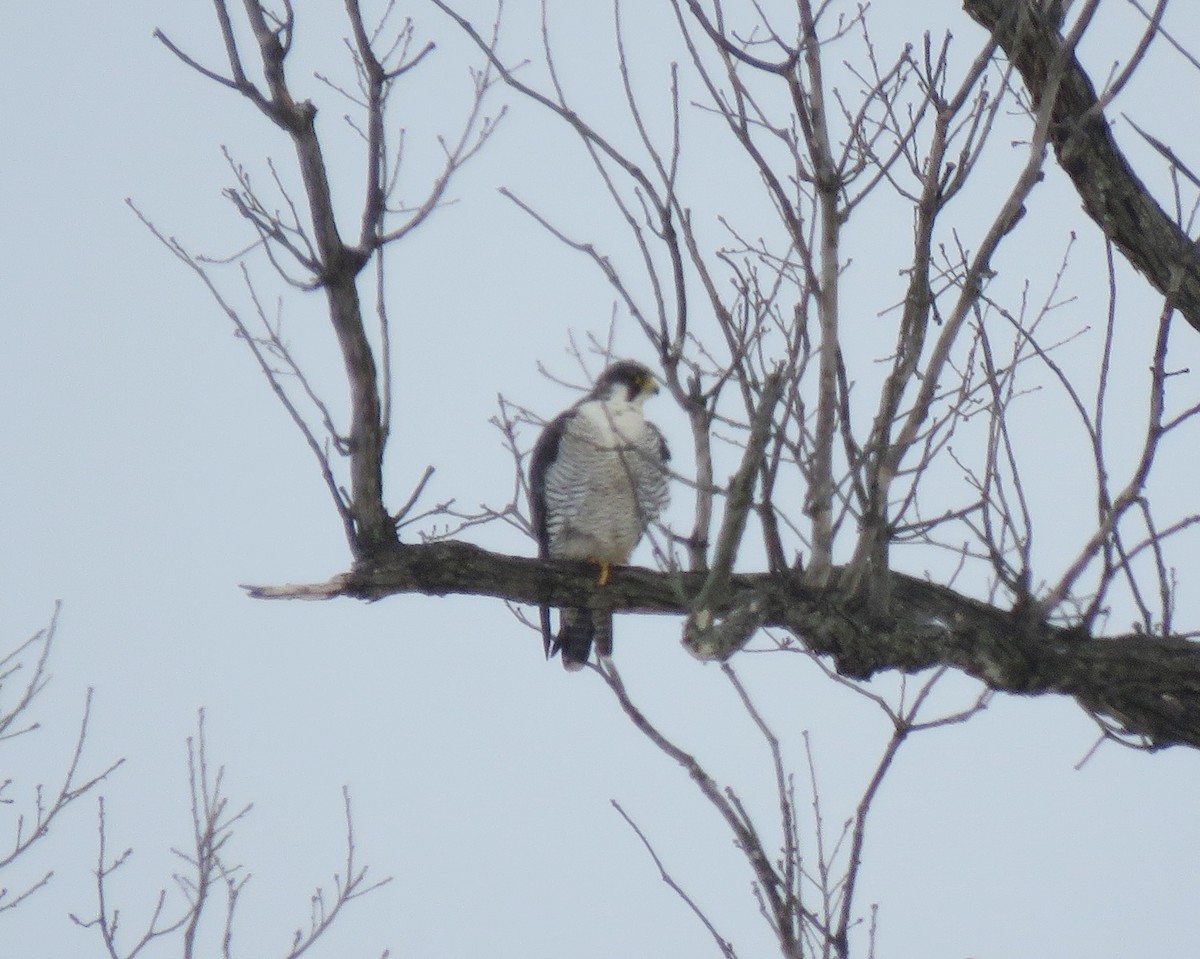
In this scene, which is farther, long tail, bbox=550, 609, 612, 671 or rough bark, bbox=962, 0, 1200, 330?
long tail, bbox=550, 609, 612, 671

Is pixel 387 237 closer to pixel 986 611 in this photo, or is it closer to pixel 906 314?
pixel 906 314

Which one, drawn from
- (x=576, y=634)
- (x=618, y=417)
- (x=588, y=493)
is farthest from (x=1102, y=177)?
(x=576, y=634)

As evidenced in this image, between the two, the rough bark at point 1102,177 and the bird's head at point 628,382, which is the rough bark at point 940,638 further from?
the bird's head at point 628,382

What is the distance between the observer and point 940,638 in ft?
9.36

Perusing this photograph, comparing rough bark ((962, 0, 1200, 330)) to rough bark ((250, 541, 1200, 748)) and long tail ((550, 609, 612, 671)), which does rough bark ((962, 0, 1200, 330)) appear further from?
long tail ((550, 609, 612, 671))

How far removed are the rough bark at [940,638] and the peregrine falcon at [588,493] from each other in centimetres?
229

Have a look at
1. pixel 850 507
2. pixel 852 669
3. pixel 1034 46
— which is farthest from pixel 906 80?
pixel 852 669

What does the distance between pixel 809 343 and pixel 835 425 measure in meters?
0.16

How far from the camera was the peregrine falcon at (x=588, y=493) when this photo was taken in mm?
5301

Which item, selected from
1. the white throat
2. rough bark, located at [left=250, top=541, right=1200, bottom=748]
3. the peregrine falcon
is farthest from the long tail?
rough bark, located at [left=250, top=541, right=1200, bottom=748]

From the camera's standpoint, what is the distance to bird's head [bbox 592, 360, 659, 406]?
564cm

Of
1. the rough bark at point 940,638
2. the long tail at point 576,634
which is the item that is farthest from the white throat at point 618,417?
the rough bark at point 940,638

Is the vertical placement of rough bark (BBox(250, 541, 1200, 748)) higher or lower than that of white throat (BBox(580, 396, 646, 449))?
lower

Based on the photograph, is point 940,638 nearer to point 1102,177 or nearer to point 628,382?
point 1102,177
